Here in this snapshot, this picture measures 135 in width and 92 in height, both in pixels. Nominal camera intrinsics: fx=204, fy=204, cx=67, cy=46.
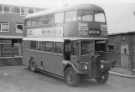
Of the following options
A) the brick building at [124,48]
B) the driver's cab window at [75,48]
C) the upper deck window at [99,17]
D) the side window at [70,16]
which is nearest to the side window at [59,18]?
the side window at [70,16]

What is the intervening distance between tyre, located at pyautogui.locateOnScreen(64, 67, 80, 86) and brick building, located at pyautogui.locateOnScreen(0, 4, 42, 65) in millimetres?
21215

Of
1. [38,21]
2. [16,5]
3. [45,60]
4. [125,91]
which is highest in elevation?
[16,5]

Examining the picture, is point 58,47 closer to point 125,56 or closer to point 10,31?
point 125,56

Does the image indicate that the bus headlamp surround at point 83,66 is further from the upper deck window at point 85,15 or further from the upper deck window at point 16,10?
the upper deck window at point 16,10

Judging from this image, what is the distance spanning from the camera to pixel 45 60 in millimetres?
14836

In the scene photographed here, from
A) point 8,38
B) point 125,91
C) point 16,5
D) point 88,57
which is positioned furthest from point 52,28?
point 16,5

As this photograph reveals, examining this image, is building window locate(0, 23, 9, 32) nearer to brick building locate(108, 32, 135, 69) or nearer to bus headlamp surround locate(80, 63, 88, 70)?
brick building locate(108, 32, 135, 69)

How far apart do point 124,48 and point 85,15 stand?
343 inches

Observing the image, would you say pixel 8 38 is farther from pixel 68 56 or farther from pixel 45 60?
pixel 68 56

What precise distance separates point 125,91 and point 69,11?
5.46m

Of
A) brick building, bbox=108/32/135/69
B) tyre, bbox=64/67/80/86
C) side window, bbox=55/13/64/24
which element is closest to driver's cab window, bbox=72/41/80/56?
tyre, bbox=64/67/80/86

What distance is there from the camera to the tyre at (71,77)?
1144 centimetres

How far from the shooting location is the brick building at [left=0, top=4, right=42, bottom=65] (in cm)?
3207

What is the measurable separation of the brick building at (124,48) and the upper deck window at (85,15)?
6183mm
